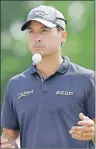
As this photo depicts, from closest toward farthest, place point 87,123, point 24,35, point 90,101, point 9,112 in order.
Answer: point 87,123, point 90,101, point 9,112, point 24,35

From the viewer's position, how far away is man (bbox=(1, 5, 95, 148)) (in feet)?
7.47

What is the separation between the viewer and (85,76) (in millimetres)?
2336

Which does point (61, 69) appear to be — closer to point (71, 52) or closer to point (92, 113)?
point (92, 113)

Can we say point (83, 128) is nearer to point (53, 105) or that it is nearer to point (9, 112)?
point (53, 105)

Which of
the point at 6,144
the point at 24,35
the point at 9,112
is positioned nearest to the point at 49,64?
the point at 9,112

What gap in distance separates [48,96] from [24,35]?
449 centimetres

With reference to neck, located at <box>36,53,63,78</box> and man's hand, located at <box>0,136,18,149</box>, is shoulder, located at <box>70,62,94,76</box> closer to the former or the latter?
neck, located at <box>36,53,63,78</box>

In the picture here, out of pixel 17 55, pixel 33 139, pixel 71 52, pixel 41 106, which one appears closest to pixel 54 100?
pixel 41 106

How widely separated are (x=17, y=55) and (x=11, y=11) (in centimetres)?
65

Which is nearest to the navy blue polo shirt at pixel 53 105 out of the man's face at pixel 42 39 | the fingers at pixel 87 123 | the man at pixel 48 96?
the man at pixel 48 96

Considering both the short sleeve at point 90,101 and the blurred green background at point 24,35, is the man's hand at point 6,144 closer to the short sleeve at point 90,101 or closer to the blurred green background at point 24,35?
the short sleeve at point 90,101

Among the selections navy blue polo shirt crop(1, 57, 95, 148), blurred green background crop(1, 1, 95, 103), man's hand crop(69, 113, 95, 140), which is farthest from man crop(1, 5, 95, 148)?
blurred green background crop(1, 1, 95, 103)

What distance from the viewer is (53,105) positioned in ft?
7.48

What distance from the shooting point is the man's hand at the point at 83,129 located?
206 centimetres
